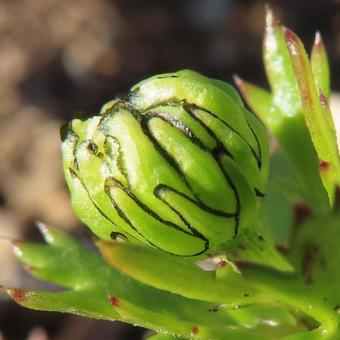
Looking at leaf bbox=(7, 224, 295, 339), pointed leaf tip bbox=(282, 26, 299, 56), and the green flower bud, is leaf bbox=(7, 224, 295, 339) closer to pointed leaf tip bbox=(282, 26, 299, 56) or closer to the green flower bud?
the green flower bud

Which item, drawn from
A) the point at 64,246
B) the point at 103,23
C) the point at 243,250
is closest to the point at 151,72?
the point at 103,23

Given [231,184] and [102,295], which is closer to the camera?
[231,184]

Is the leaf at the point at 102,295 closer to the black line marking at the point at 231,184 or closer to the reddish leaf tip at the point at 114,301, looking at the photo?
the reddish leaf tip at the point at 114,301

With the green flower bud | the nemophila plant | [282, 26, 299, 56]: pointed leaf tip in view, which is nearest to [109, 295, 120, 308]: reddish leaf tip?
the nemophila plant

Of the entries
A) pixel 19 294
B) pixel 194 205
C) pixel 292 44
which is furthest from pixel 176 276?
pixel 292 44

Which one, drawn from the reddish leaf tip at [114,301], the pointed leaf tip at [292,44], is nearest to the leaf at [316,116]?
the pointed leaf tip at [292,44]

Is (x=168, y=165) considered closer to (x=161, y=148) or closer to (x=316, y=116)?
(x=161, y=148)

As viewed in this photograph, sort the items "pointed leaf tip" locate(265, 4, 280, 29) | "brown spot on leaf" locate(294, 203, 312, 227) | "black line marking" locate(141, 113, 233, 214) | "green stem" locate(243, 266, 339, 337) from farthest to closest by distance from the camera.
→ "pointed leaf tip" locate(265, 4, 280, 29) → "brown spot on leaf" locate(294, 203, 312, 227) → "green stem" locate(243, 266, 339, 337) → "black line marking" locate(141, 113, 233, 214)

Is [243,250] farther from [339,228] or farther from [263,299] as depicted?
[339,228]
